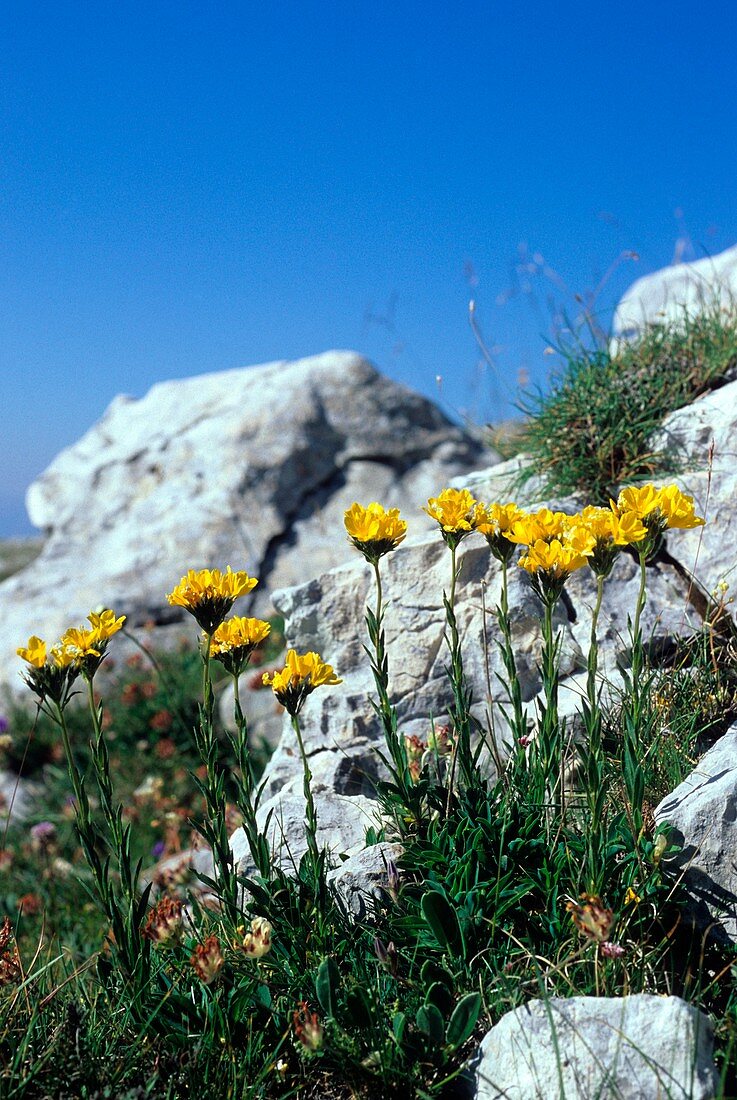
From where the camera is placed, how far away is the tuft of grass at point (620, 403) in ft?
→ 14.2

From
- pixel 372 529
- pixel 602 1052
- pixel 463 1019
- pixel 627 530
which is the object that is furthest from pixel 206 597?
pixel 602 1052

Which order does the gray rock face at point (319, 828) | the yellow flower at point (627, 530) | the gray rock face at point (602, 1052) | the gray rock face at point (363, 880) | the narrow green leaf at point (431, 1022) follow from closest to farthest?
the gray rock face at point (602, 1052) → the narrow green leaf at point (431, 1022) → the yellow flower at point (627, 530) → the gray rock face at point (363, 880) → the gray rock face at point (319, 828)

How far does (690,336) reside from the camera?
15.6ft

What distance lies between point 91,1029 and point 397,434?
682cm

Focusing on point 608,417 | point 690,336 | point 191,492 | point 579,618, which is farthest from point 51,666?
point 191,492

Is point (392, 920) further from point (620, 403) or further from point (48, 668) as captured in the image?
point (620, 403)

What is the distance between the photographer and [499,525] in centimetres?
269

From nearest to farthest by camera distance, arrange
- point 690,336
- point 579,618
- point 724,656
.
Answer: point 724,656, point 579,618, point 690,336

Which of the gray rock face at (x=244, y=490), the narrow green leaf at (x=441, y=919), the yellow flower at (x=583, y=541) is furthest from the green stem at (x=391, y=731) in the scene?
the gray rock face at (x=244, y=490)

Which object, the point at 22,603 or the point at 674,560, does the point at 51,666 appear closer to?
the point at 674,560

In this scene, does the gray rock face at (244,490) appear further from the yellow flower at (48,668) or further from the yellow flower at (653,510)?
the yellow flower at (48,668)

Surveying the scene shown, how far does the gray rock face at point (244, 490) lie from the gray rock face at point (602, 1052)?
5.50 m

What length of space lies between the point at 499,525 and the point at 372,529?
1.28ft

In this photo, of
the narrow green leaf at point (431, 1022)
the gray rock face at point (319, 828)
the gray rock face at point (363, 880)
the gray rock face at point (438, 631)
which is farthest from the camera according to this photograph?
the gray rock face at point (438, 631)
